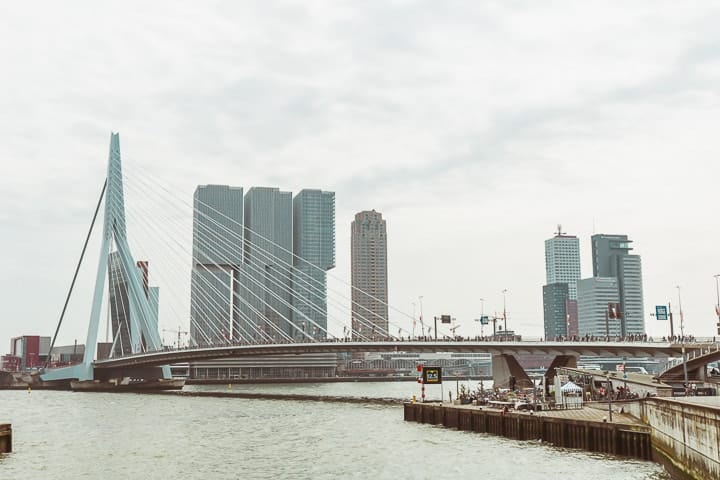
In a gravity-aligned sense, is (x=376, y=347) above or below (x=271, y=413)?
above

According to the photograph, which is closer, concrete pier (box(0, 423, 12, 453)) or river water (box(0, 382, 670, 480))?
river water (box(0, 382, 670, 480))

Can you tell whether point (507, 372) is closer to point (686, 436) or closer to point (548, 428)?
point (548, 428)

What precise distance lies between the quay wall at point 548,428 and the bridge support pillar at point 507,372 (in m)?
32.4

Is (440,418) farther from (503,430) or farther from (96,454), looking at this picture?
(96,454)

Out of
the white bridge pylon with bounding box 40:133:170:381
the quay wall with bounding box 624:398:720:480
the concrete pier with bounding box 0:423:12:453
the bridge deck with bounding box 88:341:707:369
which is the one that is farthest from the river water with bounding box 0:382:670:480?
the white bridge pylon with bounding box 40:133:170:381

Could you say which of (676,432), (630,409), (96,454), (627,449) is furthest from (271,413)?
(676,432)

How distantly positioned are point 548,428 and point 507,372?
47.3 meters

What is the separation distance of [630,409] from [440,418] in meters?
14.9

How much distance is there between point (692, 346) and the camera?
2768 inches

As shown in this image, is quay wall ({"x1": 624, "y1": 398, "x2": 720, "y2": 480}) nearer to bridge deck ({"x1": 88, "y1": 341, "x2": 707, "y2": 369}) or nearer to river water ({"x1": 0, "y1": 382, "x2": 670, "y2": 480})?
river water ({"x1": 0, "y1": 382, "x2": 670, "y2": 480})

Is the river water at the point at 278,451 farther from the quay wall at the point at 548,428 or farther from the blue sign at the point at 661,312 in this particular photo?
the blue sign at the point at 661,312

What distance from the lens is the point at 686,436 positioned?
31.0m

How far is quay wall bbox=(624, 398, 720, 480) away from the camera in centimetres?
2675

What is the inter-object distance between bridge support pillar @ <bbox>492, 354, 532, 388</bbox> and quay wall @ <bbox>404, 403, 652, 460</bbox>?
32.4 meters
